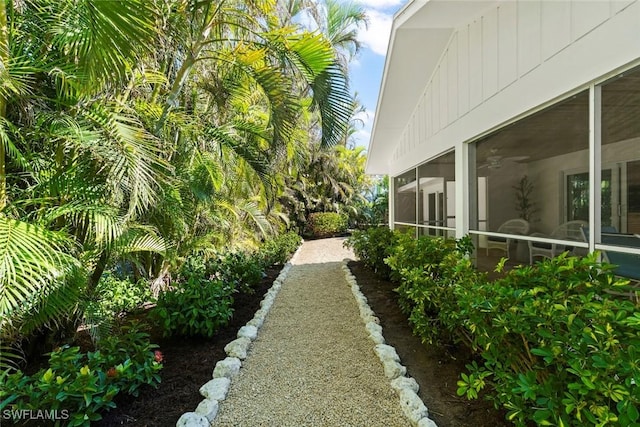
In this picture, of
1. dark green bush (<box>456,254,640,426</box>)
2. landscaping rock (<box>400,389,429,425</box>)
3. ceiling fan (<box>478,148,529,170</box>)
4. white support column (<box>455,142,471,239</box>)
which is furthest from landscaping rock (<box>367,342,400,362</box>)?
ceiling fan (<box>478,148,529,170</box>)

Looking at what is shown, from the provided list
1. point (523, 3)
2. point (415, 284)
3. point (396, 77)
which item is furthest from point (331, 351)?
point (396, 77)

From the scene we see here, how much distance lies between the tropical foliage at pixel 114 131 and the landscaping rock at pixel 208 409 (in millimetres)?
1336

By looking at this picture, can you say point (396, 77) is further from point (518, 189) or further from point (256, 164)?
point (518, 189)

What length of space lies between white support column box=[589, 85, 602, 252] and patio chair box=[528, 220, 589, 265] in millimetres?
100

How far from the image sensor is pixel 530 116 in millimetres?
3084

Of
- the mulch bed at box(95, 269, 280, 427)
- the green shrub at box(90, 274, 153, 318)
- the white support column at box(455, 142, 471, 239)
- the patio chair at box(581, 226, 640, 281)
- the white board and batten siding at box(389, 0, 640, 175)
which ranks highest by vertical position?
the white board and batten siding at box(389, 0, 640, 175)

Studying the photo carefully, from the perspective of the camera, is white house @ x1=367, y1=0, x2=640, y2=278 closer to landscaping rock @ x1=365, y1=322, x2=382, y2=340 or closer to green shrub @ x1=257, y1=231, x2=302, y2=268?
landscaping rock @ x1=365, y1=322, x2=382, y2=340

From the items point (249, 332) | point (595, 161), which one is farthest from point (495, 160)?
point (249, 332)

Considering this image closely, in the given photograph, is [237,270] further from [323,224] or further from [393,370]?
[323,224]

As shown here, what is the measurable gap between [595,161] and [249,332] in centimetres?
375

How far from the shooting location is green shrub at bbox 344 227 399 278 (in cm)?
637

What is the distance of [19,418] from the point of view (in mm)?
1981

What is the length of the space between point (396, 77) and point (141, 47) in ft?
14.9

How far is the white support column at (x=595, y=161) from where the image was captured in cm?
228
